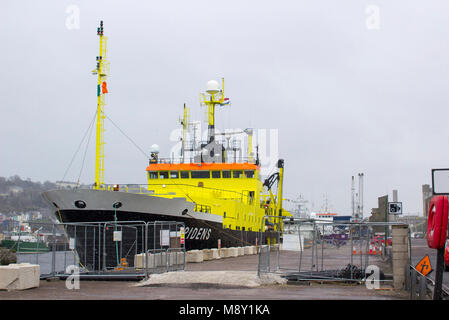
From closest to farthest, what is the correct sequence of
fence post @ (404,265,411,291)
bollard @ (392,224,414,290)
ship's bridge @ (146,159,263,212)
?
fence post @ (404,265,411,291) → bollard @ (392,224,414,290) → ship's bridge @ (146,159,263,212)

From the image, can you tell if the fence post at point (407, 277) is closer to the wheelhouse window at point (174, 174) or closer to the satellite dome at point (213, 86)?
the wheelhouse window at point (174, 174)

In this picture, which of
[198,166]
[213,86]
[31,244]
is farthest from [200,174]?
[31,244]

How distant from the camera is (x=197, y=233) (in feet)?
82.1

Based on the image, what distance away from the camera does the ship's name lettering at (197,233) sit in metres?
24.1

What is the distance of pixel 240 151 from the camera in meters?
35.7

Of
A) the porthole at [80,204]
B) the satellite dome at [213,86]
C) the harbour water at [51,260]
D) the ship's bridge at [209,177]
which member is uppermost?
the satellite dome at [213,86]

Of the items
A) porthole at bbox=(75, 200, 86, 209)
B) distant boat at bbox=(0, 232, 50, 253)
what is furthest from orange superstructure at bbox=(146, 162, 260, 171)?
porthole at bbox=(75, 200, 86, 209)

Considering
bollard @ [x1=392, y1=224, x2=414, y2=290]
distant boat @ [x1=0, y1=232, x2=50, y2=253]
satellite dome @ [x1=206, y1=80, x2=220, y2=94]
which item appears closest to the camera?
bollard @ [x1=392, y1=224, x2=414, y2=290]

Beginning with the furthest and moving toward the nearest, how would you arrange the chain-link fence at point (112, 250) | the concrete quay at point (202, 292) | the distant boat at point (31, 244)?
the distant boat at point (31, 244) → the chain-link fence at point (112, 250) → the concrete quay at point (202, 292)

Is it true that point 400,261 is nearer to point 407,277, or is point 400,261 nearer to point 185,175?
point 407,277

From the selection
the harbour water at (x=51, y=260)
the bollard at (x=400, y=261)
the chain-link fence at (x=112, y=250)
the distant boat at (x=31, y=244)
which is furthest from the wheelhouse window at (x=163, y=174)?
the bollard at (x=400, y=261)

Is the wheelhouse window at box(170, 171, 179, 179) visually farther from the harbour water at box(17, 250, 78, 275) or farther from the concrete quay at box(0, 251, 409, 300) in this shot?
the concrete quay at box(0, 251, 409, 300)

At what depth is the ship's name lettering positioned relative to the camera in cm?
2406
